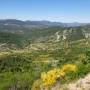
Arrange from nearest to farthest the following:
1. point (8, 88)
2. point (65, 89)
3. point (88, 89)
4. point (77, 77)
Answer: point (88, 89), point (65, 89), point (77, 77), point (8, 88)

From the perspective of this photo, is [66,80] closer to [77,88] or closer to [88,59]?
[77,88]

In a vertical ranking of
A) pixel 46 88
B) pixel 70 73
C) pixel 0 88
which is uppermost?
pixel 70 73

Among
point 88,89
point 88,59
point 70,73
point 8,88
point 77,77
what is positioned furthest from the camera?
point 8,88

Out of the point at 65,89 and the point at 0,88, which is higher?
the point at 65,89

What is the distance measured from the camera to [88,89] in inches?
980

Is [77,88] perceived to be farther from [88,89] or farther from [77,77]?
[77,77]

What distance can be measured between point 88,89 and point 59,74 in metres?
9.63

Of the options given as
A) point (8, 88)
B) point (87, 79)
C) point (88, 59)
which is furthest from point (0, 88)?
point (87, 79)

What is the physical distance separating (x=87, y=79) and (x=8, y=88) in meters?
116

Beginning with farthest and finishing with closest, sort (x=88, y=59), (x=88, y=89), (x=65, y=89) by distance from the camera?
(x=88, y=59) → (x=65, y=89) → (x=88, y=89)

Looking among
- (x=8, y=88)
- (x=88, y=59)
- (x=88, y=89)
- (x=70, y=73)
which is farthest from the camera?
(x=8, y=88)

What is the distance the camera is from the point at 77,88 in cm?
A: 2625

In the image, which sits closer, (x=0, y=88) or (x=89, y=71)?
(x=89, y=71)

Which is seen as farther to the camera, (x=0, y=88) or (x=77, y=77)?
(x=0, y=88)
